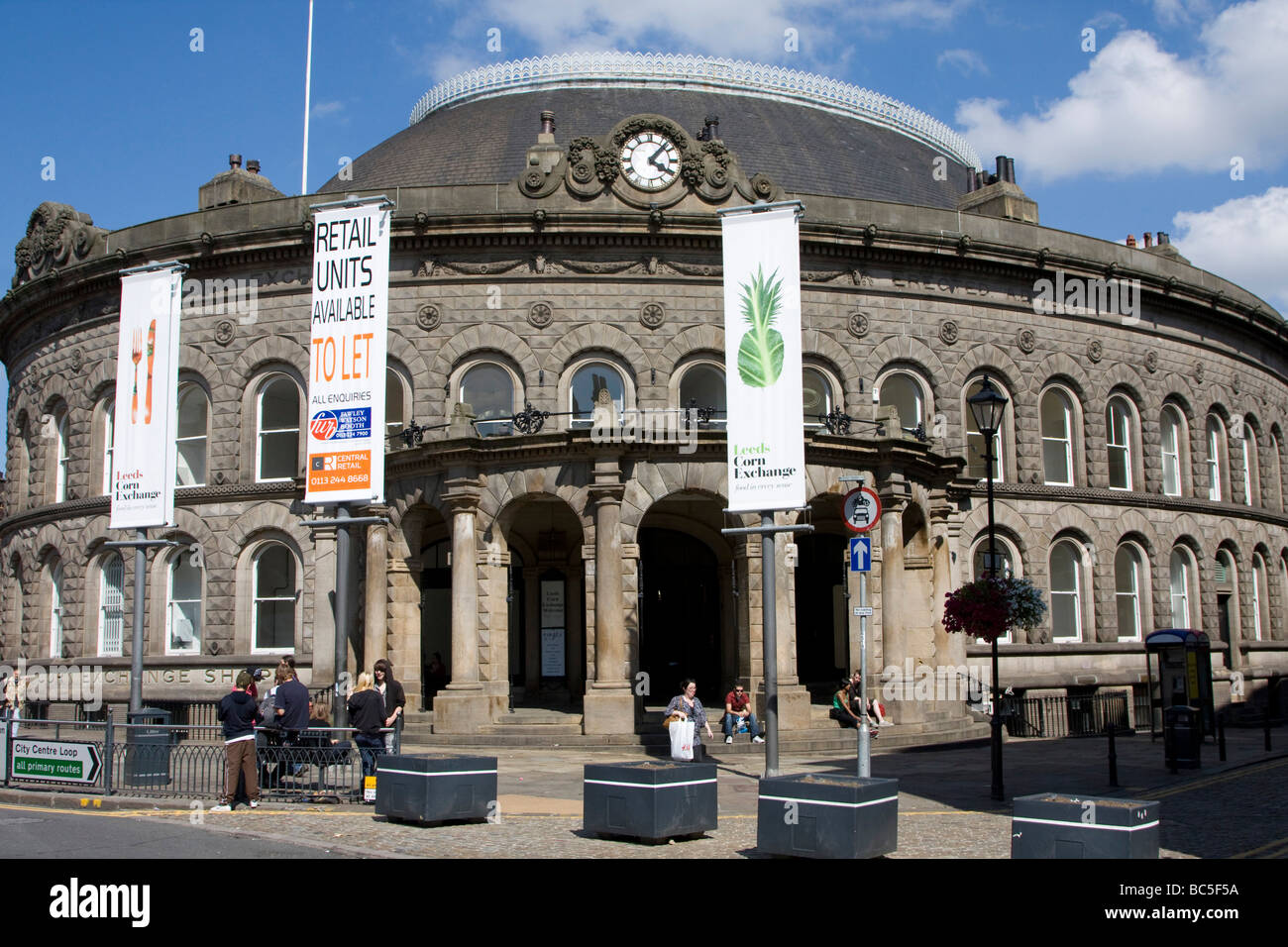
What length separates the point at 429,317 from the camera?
3034 centimetres

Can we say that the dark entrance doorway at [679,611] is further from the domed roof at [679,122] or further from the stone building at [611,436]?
the domed roof at [679,122]

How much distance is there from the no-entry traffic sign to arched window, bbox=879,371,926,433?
16.2 m

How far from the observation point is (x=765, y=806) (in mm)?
12211

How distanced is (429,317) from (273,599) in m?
8.13

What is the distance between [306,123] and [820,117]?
16.5 meters

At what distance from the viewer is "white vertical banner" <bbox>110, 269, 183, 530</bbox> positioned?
22359 millimetres

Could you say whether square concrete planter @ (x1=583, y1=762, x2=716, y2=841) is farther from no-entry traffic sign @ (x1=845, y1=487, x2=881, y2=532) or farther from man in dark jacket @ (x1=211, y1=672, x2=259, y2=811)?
man in dark jacket @ (x1=211, y1=672, x2=259, y2=811)

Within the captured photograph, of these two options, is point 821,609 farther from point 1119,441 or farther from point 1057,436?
point 1119,441

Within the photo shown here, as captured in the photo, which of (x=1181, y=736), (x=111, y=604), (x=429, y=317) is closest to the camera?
(x=1181, y=736)

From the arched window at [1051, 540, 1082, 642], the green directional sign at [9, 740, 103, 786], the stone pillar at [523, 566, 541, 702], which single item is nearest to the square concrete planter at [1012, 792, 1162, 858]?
the green directional sign at [9, 740, 103, 786]

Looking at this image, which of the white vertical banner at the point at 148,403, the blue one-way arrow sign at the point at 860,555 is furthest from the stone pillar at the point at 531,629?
the blue one-way arrow sign at the point at 860,555

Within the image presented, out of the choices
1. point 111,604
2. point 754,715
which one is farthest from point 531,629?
point 111,604
